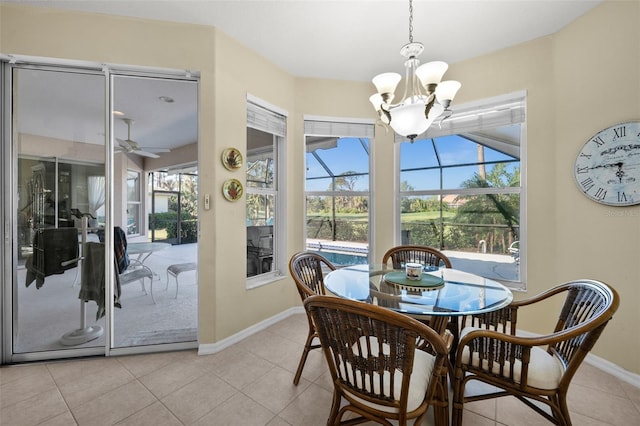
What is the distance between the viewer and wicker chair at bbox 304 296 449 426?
1.05 metres

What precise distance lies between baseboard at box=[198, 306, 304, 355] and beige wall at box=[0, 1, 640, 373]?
53 mm

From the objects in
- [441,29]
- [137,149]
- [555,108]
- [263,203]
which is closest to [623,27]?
[555,108]

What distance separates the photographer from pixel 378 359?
114 centimetres

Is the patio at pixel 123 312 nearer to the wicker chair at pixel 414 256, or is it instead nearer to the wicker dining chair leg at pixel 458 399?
the wicker chair at pixel 414 256

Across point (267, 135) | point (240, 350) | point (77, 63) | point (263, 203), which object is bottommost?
point (240, 350)

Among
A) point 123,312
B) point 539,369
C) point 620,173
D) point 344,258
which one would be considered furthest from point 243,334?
point 620,173

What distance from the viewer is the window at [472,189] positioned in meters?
2.78

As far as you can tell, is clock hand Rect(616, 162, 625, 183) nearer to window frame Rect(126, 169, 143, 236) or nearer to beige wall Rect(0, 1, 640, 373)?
beige wall Rect(0, 1, 640, 373)

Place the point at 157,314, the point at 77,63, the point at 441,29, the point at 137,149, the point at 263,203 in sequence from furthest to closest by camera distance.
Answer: the point at 263,203
the point at 157,314
the point at 137,149
the point at 441,29
the point at 77,63

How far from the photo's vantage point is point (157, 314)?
2.96m

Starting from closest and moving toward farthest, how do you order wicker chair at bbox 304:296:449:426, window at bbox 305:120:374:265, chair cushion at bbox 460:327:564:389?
1. wicker chair at bbox 304:296:449:426
2. chair cushion at bbox 460:327:564:389
3. window at bbox 305:120:374:265

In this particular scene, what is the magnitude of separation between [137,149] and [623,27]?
417 cm

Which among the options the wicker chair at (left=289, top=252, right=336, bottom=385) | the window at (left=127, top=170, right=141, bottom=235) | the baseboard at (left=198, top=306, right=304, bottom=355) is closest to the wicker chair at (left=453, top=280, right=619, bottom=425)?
the wicker chair at (left=289, top=252, right=336, bottom=385)

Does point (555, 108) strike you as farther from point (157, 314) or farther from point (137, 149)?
point (157, 314)
